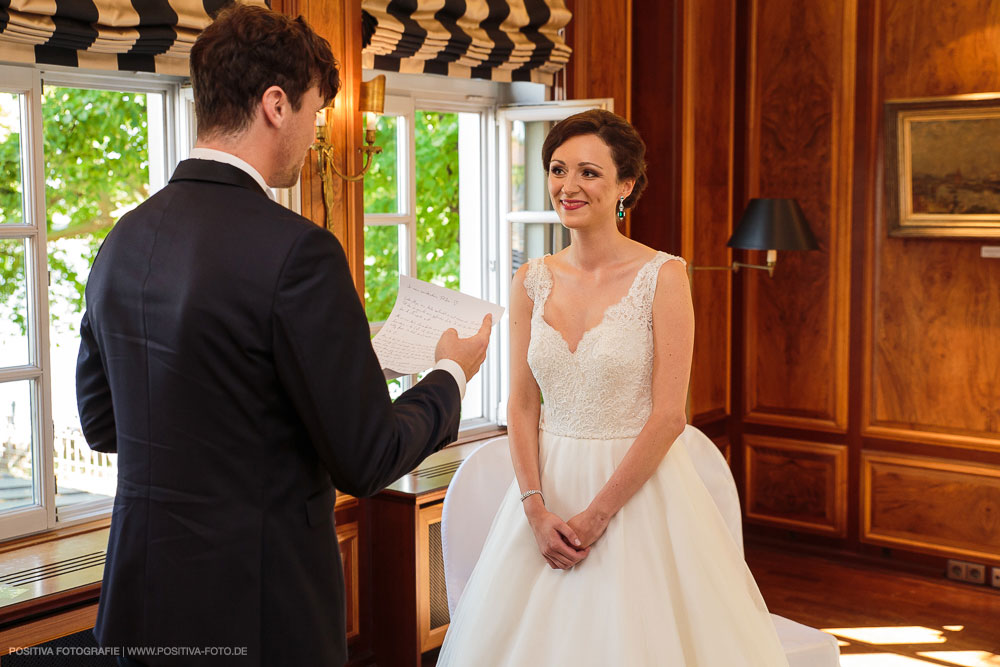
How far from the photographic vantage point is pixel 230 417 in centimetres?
125

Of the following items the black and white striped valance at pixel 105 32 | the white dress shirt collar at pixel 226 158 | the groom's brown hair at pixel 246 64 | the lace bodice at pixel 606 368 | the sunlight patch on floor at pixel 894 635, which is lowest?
the sunlight patch on floor at pixel 894 635

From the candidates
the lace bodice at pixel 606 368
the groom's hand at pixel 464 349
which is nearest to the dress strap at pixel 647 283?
the lace bodice at pixel 606 368

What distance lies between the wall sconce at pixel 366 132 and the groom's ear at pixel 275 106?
1.83 metres

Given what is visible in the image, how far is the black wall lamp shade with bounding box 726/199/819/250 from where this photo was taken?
13.9ft

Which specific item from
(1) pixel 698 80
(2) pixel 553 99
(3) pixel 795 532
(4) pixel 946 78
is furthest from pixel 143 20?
(3) pixel 795 532

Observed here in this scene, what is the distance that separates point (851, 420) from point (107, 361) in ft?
13.2

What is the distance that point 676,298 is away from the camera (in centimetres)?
218

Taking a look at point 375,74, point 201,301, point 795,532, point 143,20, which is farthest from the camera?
point 795,532

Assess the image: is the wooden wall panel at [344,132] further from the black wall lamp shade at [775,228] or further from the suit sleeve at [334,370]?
the suit sleeve at [334,370]

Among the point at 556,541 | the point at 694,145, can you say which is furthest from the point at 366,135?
the point at 694,145

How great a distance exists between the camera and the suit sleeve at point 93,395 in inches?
57.1

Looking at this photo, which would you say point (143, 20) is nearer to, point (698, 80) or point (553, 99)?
point (553, 99)

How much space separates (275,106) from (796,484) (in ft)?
13.5

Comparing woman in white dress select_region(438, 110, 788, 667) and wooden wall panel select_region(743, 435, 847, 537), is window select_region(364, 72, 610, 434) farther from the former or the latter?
woman in white dress select_region(438, 110, 788, 667)
